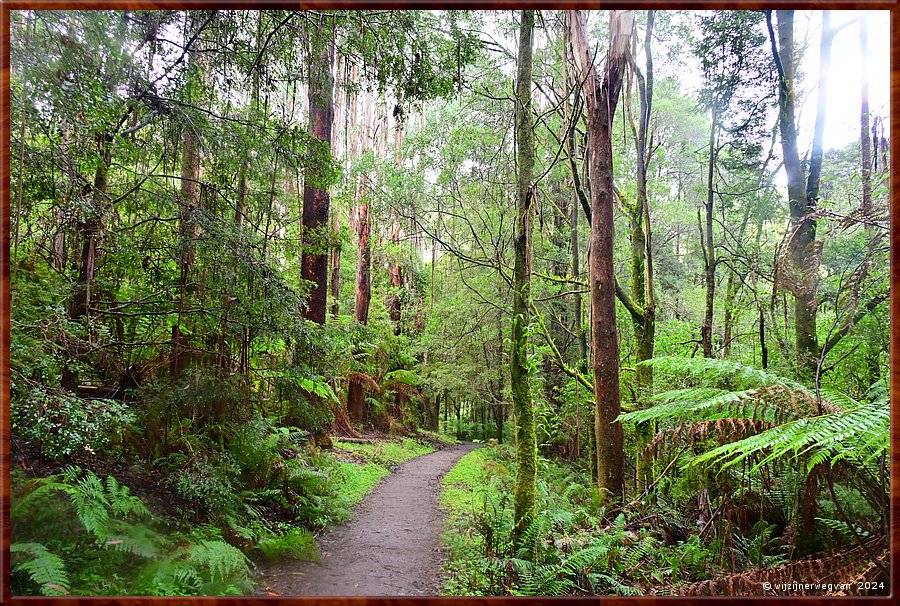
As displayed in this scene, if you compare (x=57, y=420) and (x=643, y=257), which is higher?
(x=643, y=257)

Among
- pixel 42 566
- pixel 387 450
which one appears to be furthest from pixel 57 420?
pixel 387 450

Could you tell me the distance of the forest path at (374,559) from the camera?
197 cm

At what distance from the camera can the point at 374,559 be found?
7.52ft

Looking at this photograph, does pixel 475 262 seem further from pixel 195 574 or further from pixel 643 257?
pixel 195 574

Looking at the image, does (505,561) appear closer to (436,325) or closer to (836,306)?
(836,306)

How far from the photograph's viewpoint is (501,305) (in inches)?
189

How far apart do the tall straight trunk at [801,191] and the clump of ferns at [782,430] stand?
451 millimetres

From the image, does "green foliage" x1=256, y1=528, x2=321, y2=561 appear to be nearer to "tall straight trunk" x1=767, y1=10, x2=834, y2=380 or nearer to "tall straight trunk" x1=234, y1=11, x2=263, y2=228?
"tall straight trunk" x1=234, y1=11, x2=263, y2=228

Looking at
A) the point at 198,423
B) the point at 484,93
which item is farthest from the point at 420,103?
the point at 198,423

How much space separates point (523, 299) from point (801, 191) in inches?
77.8

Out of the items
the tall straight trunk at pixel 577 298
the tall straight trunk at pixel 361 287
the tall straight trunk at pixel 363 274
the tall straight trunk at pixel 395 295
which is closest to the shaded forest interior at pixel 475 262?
the tall straight trunk at pixel 577 298

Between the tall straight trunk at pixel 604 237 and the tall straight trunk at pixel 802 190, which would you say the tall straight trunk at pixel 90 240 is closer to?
the tall straight trunk at pixel 604 237

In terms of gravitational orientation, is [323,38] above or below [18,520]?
above

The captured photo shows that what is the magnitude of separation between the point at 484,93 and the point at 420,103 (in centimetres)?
74
